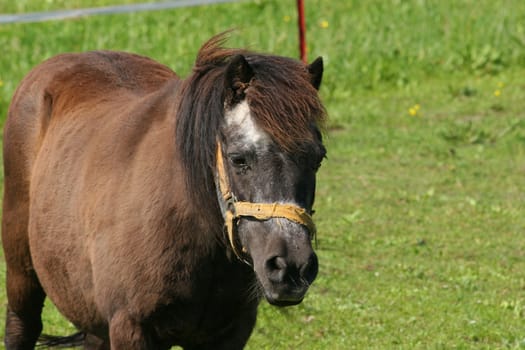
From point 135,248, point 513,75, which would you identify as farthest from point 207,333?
point 513,75

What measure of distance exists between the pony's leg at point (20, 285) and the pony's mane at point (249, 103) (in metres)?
1.71

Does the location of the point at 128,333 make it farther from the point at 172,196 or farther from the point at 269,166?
the point at 269,166

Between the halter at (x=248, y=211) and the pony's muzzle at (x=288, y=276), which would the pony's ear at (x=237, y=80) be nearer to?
the halter at (x=248, y=211)

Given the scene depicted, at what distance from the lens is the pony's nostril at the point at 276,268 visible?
142 inches

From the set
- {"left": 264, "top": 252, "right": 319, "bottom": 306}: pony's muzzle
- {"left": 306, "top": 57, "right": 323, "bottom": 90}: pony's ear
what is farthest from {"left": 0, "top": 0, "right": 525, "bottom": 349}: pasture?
{"left": 264, "top": 252, "right": 319, "bottom": 306}: pony's muzzle

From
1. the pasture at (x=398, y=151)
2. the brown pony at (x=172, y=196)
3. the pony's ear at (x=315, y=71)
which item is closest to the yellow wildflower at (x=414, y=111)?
the pasture at (x=398, y=151)

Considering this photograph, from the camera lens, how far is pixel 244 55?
4.11 m

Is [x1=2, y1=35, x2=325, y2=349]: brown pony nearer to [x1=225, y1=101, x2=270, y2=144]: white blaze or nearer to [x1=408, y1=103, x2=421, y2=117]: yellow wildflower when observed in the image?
[x1=225, y1=101, x2=270, y2=144]: white blaze

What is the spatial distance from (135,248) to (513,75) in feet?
33.3

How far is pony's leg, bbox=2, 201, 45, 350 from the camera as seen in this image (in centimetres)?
550

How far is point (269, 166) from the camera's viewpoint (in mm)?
3740

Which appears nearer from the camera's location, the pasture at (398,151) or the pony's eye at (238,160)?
the pony's eye at (238,160)

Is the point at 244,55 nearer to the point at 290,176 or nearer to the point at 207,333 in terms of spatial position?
the point at 290,176

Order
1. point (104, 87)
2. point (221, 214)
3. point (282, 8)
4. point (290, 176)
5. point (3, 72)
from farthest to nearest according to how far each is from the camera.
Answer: point (282, 8) < point (3, 72) < point (104, 87) < point (221, 214) < point (290, 176)
